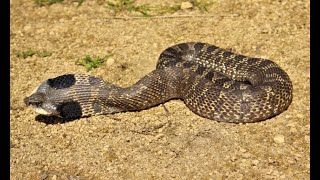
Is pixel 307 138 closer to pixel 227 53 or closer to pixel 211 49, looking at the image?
pixel 227 53

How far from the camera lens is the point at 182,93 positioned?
934cm

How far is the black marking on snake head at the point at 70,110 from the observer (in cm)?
875

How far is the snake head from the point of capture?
855 centimetres

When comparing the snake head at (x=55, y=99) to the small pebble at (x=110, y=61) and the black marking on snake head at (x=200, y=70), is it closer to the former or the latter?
the small pebble at (x=110, y=61)

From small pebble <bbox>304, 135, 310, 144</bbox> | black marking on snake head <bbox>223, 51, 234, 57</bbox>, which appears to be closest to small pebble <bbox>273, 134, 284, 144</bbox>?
small pebble <bbox>304, 135, 310, 144</bbox>

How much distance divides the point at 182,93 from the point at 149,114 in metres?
0.73

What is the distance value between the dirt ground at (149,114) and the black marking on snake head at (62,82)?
675mm

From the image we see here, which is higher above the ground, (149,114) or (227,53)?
(227,53)

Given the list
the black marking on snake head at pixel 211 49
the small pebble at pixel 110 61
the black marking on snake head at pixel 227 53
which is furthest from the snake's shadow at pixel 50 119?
the black marking on snake head at pixel 227 53

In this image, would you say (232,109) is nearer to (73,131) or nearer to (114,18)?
(73,131)

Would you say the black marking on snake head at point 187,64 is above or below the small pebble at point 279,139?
above

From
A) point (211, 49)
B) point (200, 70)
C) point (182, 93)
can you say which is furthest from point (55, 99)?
point (211, 49)

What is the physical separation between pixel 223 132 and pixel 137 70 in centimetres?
254

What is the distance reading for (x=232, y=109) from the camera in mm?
8633
